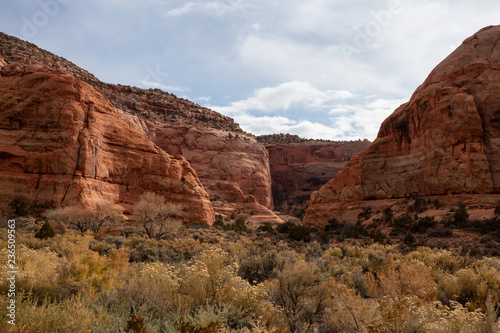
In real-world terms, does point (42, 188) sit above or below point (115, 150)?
below

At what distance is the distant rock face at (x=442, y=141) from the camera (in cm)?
2900

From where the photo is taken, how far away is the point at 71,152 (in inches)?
1085

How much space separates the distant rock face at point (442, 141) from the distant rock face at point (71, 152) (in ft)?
71.7

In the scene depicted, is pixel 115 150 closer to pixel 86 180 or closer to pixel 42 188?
pixel 86 180

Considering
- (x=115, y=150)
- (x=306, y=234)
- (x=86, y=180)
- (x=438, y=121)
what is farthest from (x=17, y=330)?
(x=438, y=121)

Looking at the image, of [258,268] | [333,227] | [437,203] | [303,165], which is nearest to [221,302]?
[258,268]

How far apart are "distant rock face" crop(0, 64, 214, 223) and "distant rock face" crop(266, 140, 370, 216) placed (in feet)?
168

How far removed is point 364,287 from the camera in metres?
7.62

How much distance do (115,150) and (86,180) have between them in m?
5.70

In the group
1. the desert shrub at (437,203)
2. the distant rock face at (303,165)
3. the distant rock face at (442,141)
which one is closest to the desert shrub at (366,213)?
the distant rock face at (442,141)

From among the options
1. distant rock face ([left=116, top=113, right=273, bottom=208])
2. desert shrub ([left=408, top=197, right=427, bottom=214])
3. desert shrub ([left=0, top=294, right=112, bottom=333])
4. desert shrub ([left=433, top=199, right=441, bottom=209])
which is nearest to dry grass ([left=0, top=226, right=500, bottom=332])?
desert shrub ([left=0, top=294, right=112, bottom=333])

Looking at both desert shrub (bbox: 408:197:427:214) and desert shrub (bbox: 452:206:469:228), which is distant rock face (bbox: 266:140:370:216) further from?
desert shrub (bbox: 452:206:469:228)

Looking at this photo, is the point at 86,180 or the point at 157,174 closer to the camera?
the point at 86,180

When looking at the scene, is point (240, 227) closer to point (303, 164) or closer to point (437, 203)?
point (437, 203)
